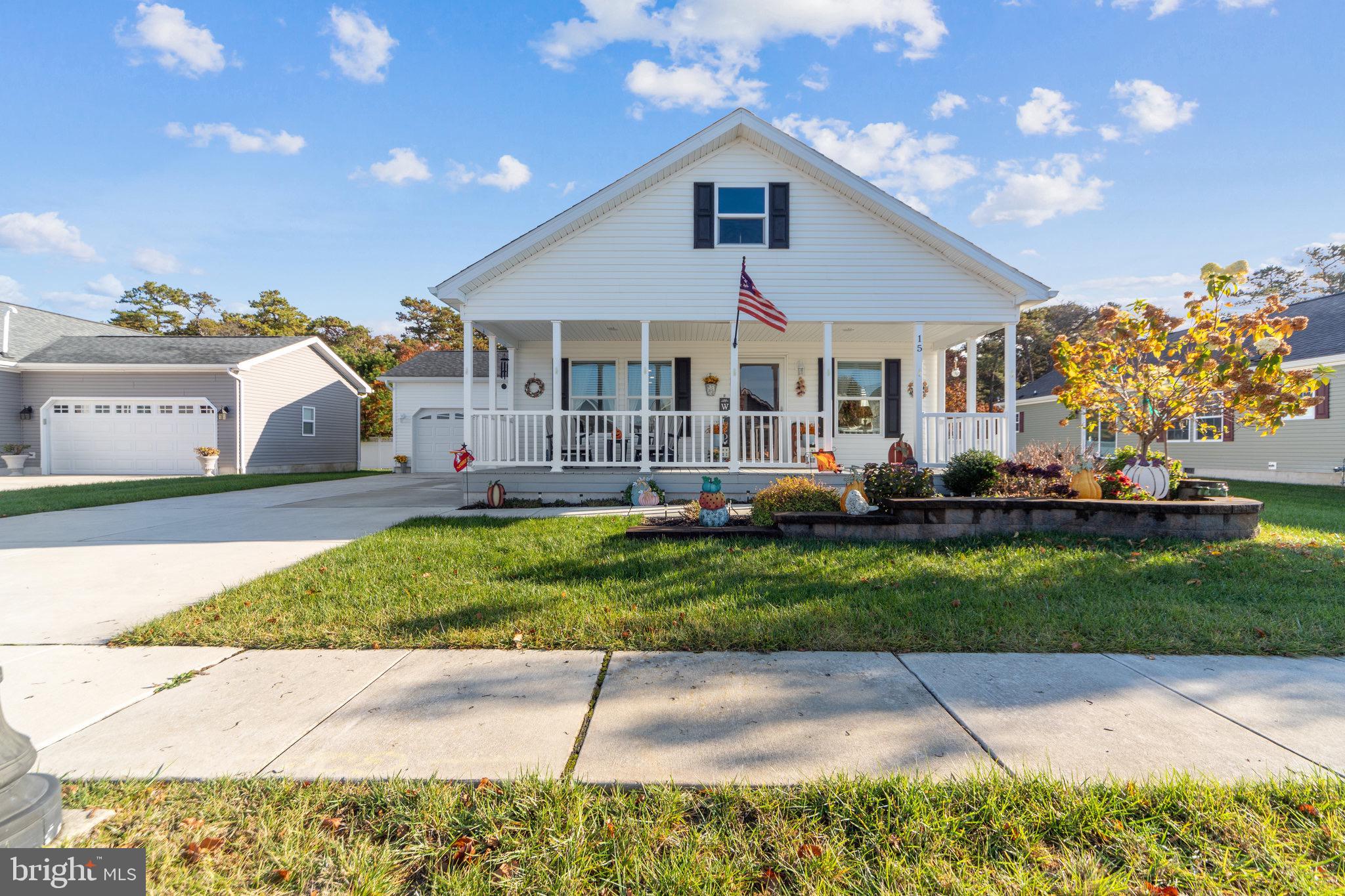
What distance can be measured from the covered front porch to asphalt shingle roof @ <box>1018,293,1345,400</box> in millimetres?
3651

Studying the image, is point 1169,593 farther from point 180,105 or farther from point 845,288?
point 180,105

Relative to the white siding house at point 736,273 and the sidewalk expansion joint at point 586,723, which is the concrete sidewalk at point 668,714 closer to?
the sidewalk expansion joint at point 586,723

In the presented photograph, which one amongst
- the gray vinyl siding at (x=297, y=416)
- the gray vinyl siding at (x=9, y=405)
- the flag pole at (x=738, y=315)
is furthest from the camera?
the gray vinyl siding at (x=297, y=416)

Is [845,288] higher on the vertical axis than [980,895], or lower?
higher

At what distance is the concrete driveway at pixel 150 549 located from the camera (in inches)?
161

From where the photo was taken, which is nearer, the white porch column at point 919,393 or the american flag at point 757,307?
the american flag at point 757,307

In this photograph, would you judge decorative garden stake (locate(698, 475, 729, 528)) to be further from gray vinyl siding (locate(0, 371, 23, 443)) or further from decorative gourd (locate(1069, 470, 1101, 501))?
gray vinyl siding (locate(0, 371, 23, 443))

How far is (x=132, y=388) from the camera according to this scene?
59.0ft

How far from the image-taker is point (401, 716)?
254 centimetres

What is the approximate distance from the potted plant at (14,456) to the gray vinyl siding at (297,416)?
6.35 m

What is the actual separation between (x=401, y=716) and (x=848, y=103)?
40.6ft

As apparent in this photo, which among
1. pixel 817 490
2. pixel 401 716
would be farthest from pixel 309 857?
pixel 817 490
